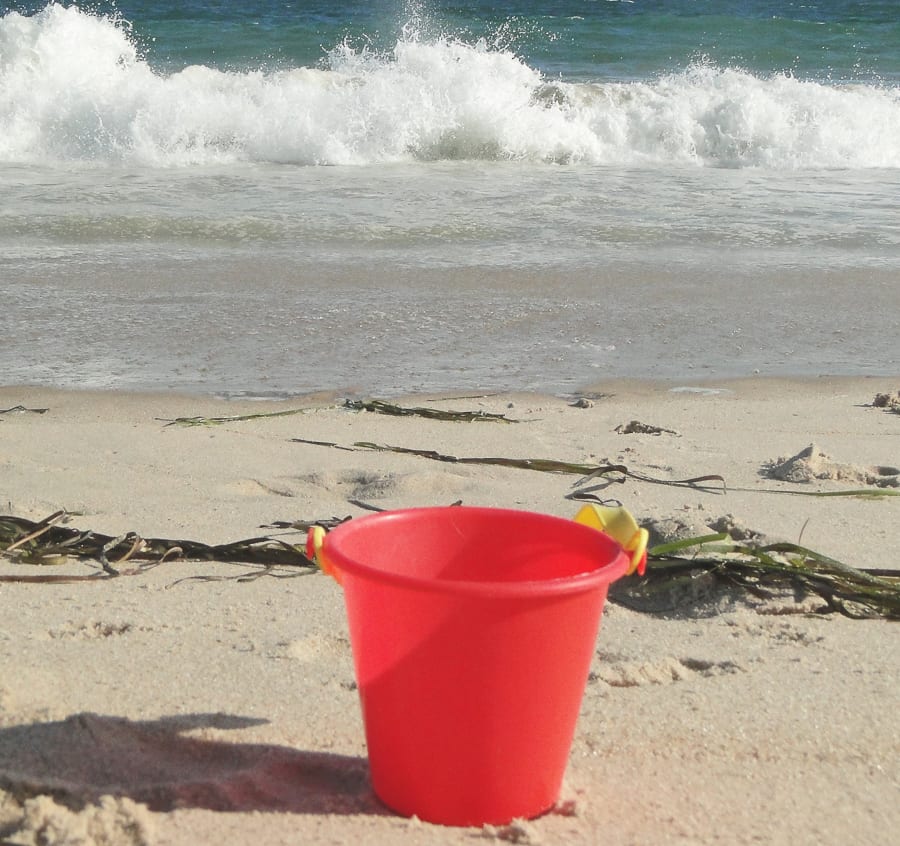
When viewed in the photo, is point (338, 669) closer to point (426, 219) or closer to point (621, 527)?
point (621, 527)

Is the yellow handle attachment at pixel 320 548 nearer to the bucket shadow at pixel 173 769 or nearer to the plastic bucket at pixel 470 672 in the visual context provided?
the plastic bucket at pixel 470 672

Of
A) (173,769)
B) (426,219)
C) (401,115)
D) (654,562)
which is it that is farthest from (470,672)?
(401,115)

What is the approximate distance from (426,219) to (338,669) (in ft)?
20.6

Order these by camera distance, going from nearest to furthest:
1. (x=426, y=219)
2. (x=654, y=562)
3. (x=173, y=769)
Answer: (x=173, y=769)
(x=654, y=562)
(x=426, y=219)

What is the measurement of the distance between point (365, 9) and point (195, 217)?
53.3 ft

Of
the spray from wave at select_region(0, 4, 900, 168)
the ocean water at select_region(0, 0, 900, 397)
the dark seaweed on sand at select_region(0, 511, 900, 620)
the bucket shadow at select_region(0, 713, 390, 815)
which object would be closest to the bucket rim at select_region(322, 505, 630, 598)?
the bucket shadow at select_region(0, 713, 390, 815)

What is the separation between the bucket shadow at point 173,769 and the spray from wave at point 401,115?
987cm

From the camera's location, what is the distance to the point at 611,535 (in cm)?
164

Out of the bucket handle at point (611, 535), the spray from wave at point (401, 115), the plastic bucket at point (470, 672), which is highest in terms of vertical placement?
the spray from wave at point (401, 115)

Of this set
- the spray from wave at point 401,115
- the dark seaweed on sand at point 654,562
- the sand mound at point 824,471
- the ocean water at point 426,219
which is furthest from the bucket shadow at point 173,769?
the spray from wave at point 401,115

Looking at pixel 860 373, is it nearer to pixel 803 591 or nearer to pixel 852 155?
pixel 803 591

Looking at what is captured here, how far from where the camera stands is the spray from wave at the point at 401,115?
11.6 metres

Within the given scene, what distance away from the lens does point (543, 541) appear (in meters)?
1.64

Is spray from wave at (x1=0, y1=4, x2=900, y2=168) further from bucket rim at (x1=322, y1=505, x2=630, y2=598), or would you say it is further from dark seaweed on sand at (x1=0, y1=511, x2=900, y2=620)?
bucket rim at (x1=322, y1=505, x2=630, y2=598)
